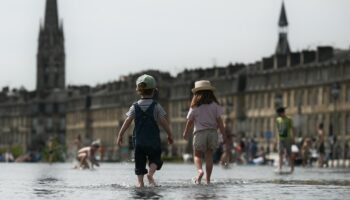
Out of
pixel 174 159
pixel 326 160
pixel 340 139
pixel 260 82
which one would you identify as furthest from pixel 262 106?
pixel 326 160

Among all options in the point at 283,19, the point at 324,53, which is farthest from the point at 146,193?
the point at 283,19

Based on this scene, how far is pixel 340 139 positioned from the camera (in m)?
130

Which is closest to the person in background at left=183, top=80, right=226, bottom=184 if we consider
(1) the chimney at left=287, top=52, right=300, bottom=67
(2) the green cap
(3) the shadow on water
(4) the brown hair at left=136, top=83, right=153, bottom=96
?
(4) the brown hair at left=136, top=83, right=153, bottom=96

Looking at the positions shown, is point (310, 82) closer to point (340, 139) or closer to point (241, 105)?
point (340, 139)

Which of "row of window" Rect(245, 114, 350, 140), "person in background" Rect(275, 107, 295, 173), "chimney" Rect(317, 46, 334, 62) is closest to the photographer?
"person in background" Rect(275, 107, 295, 173)

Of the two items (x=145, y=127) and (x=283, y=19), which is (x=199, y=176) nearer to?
(x=145, y=127)

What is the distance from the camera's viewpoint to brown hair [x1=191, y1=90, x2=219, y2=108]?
2278cm

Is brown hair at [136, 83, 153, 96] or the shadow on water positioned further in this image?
brown hair at [136, 83, 153, 96]

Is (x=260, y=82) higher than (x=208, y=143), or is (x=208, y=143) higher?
(x=260, y=82)

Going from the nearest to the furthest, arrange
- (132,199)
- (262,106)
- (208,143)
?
1. (132,199)
2. (208,143)
3. (262,106)

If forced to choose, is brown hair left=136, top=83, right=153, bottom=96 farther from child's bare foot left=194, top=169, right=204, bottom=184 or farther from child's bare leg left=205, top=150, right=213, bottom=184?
child's bare leg left=205, top=150, right=213, bottom=184

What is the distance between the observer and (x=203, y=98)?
2284cm

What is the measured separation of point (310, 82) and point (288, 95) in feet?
21.6

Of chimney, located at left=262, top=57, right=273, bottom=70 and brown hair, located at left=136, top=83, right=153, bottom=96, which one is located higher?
chimney, located at left=262, top=57, right=273, bottom=70
